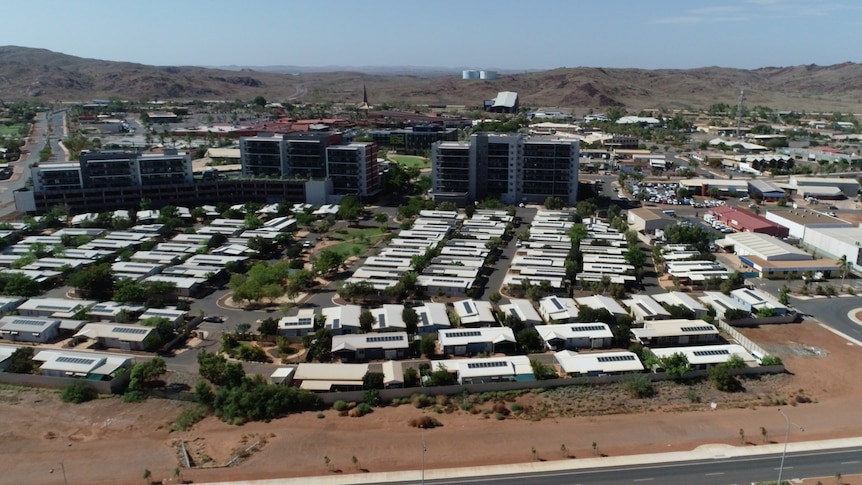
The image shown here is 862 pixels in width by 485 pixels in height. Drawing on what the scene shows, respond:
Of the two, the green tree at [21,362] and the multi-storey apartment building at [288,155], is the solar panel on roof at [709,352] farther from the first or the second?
the multi-storey apartment building at [288,155]

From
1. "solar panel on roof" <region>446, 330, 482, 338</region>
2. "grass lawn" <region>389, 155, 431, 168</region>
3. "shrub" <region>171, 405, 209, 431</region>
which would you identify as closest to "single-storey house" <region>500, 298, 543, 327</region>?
"solar panel on roof" <region>446, 330, 482, 338</region>

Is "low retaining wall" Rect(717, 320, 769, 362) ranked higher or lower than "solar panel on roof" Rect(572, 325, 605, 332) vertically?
lower

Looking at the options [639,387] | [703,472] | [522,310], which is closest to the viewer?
[703,472]

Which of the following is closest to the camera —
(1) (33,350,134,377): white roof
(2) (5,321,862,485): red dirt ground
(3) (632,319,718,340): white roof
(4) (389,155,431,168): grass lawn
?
(2) (5,321,862,485): red dirt ground

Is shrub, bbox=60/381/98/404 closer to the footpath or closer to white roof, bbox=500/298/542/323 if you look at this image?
the footpath

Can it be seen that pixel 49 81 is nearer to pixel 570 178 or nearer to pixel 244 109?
pixel 244 109

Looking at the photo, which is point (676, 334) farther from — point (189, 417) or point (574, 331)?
point (189, 417)

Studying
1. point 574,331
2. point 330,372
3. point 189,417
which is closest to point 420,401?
point 330,372

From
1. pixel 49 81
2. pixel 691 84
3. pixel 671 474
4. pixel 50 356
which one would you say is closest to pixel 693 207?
pixel 671 474

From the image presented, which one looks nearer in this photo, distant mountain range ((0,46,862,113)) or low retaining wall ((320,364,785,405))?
low retaining wall ((320,364,785,405))
